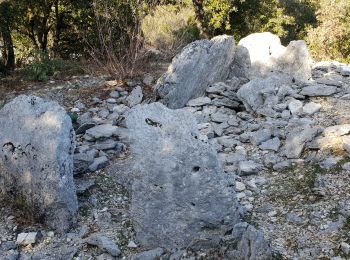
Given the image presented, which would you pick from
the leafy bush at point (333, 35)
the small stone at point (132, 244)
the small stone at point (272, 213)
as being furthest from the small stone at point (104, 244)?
the leafy bush at point (333, 35)

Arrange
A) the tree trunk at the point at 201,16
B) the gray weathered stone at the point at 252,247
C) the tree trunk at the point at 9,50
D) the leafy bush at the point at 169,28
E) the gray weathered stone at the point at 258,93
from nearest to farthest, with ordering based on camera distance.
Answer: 1. the gray weathered stone at the point at 252,247
2. the gray weathered stone at the point at 258,93
3. the tree trunk at the point at 9,50
4. the leafy bush at the point at 169,28
5. the tree trunk at the point at 201,16

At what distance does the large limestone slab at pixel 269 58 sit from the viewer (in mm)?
6941

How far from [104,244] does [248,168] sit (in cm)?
175

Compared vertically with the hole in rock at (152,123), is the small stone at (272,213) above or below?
A: below

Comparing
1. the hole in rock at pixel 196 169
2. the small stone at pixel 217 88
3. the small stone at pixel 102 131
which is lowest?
the small stone at pixel 102 131

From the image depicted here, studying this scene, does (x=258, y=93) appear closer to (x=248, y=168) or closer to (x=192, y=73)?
(x=192, y=73)

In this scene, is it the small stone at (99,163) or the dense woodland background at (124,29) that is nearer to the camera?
the small stone at (99,163)

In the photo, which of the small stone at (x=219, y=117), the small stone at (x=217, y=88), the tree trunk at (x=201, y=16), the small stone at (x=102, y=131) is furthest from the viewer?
the tree trunk at (x=201, y=16)

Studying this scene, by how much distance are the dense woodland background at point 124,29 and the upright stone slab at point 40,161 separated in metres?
3.50

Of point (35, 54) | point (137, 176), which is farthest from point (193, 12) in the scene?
point (137, 176)

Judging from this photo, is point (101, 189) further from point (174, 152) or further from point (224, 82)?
point (224, 82)

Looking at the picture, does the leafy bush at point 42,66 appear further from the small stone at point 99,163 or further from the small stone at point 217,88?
the small stone at point 99,163

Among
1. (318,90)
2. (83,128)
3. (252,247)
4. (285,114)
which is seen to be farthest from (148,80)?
(252,247)

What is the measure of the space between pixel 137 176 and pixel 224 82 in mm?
3641
